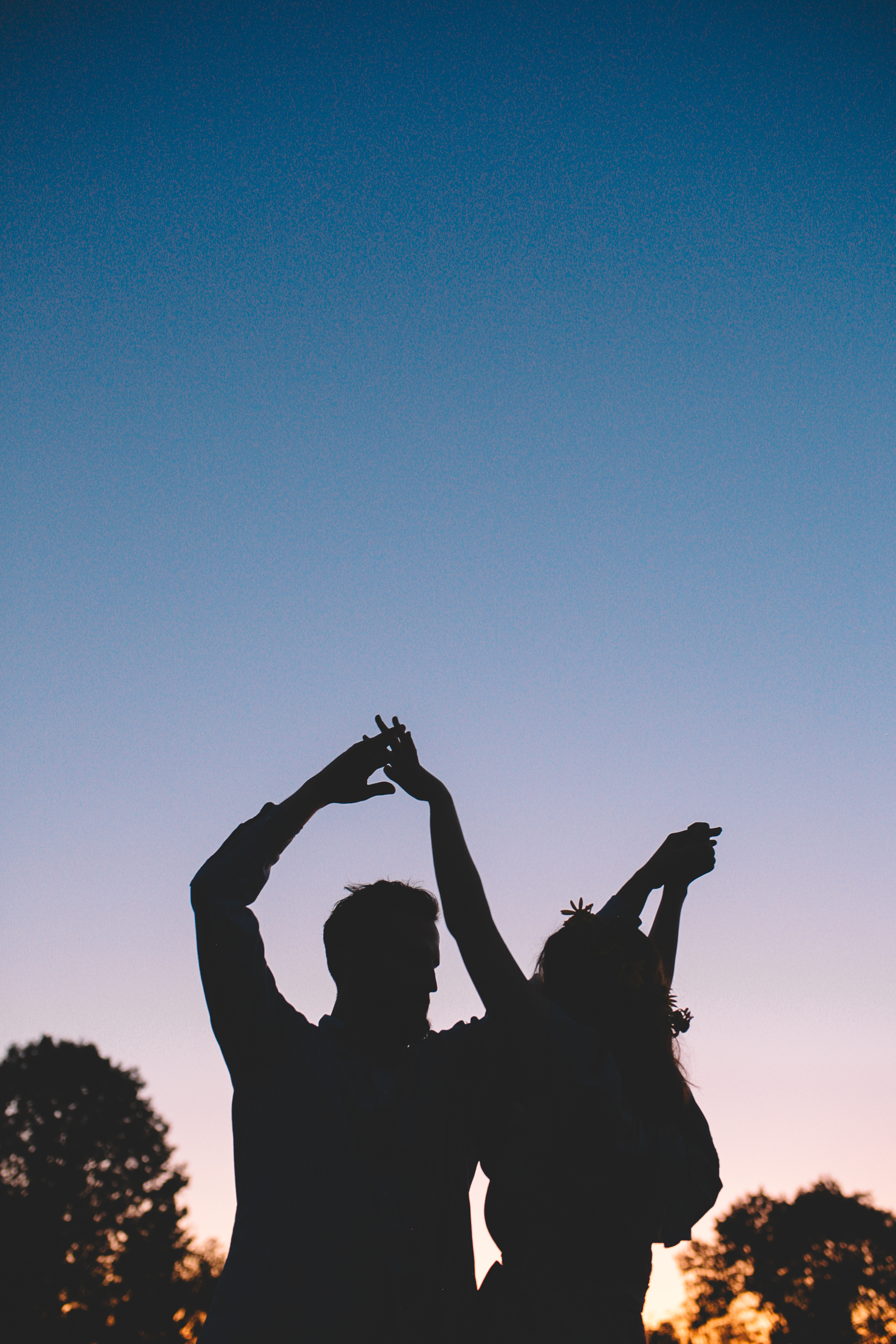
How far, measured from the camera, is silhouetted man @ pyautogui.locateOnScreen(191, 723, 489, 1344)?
2.75 metres

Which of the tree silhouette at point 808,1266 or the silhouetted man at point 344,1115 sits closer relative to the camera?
the silhouetted man at point 344,1115

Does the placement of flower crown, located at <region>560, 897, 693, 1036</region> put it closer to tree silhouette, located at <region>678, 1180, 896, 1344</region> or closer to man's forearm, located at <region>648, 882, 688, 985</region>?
man's forearm, located at <region>648, 882, 688, 985</region>

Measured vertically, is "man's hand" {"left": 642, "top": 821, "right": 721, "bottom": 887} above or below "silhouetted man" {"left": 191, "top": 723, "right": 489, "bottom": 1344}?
above

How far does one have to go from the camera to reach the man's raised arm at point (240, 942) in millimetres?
2955

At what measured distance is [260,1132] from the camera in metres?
2.96

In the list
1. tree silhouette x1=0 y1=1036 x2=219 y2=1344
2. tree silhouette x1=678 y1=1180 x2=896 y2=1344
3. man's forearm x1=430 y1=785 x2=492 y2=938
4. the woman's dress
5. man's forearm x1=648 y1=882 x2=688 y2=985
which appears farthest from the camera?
tree silhouette x1=678 y1=1180 x2=896 y2=1344

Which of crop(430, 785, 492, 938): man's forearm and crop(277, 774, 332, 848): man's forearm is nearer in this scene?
crop(430, 785, 492, 938): man's forearm

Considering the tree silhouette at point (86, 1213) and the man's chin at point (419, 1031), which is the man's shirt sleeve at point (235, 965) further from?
the tree silhouette at point (86, 1213)

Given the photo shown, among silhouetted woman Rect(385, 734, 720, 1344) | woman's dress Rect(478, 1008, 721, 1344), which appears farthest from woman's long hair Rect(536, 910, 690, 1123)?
woman's dress Rect(478, 1008, 721, 1344)

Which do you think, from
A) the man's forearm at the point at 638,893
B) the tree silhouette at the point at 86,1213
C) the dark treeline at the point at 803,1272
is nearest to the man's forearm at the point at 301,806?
the man's forearm at the point at 638,893

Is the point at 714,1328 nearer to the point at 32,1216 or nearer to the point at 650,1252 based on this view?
the point at 32,1216

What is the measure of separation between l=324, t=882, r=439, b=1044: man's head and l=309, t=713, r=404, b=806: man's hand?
44 centimetres

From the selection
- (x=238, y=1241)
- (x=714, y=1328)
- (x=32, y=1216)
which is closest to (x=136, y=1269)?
(x=32, y=1216)

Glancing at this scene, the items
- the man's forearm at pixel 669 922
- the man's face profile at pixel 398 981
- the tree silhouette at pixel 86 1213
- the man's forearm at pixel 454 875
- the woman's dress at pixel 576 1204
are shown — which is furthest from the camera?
the tree silhouette at pixel 86 1213
